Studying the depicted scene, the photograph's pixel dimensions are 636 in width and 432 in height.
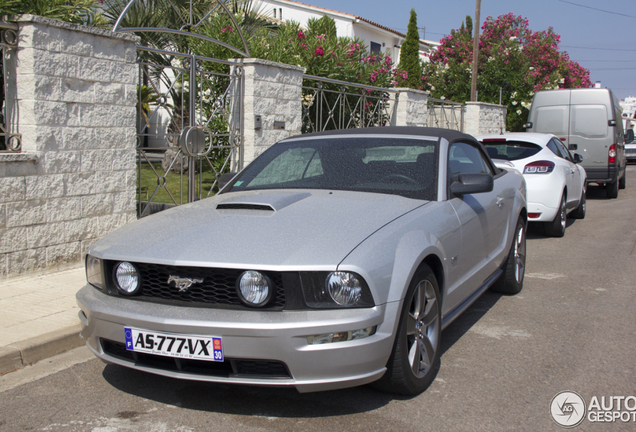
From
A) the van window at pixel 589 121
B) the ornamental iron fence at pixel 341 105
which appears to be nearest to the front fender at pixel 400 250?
the ornamental iron fence at pixel 341 105

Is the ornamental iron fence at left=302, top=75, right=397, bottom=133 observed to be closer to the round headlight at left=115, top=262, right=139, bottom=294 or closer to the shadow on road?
the shadow on road

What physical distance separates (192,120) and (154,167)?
80 cm

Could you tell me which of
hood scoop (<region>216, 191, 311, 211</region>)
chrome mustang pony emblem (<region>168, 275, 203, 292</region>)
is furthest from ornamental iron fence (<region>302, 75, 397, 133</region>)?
chrome mustang pony emblem (<region>168, 275, 203, 292</region>)

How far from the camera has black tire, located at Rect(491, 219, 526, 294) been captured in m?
5.60

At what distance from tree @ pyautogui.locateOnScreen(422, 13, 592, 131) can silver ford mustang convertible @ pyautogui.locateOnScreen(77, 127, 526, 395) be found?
23980 mm

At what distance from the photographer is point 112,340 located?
10.5 ft

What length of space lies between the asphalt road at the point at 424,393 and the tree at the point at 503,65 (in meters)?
23.1

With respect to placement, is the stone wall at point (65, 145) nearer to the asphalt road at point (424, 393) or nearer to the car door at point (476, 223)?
the asphalt road at point (424, 393)

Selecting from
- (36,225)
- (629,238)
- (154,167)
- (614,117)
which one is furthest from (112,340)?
(614,117)

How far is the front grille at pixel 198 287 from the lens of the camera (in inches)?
117

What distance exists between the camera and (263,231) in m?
3.27

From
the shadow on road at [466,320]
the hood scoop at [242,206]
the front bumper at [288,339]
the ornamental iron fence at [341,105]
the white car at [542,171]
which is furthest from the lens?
the ornamental iron fence at [341,105]

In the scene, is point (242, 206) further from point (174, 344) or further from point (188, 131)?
point (188, 131)

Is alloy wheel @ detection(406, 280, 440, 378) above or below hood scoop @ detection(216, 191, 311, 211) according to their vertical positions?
below
